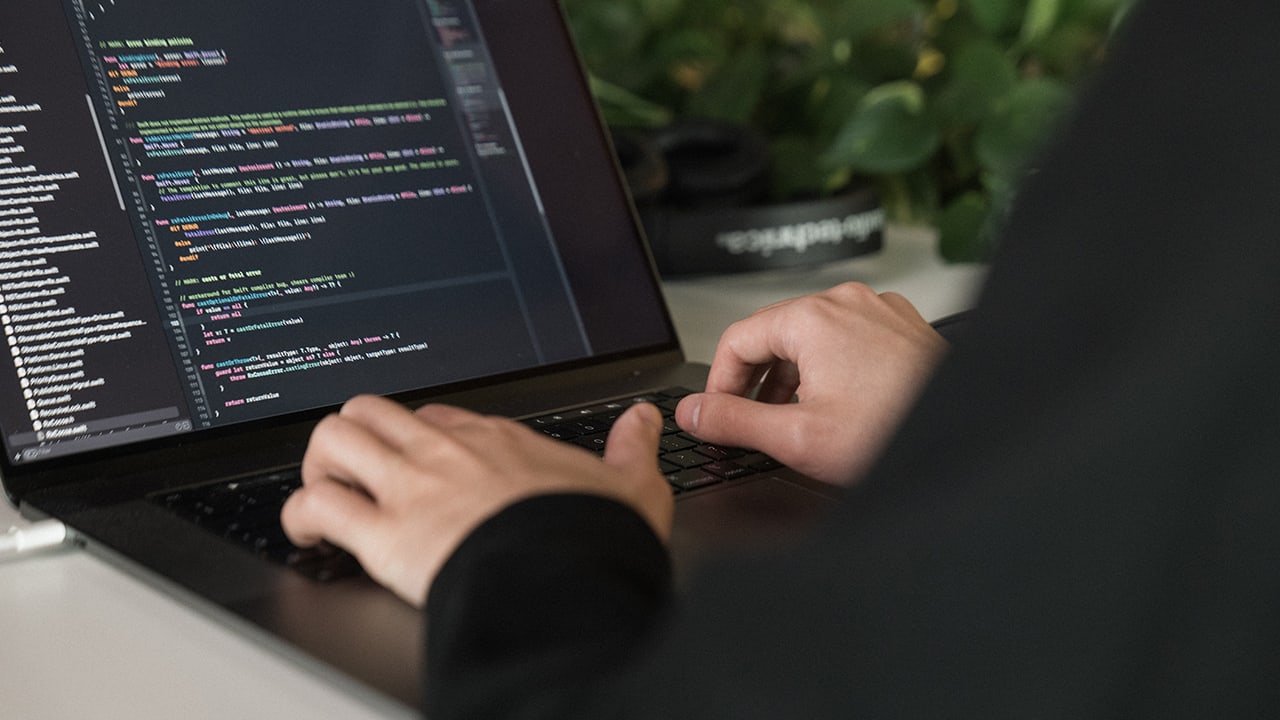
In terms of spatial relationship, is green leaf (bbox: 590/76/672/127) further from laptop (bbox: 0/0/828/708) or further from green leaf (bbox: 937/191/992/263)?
laptop (bbox: 0/0/828/708)

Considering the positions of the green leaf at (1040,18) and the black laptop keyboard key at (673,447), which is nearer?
the black laptop keyboard key at (673,447)

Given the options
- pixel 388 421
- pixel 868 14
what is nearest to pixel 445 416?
pixel 388 421

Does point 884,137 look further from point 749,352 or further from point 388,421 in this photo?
point 388,421

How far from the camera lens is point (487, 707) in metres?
0.37

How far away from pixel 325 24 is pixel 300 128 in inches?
3.4

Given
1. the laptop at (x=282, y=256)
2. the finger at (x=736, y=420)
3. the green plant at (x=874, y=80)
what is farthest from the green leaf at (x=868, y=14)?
the finger at (x=736, y=420)

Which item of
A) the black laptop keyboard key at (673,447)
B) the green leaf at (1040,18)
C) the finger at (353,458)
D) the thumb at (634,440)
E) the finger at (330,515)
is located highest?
the green leaf at (1040,18)

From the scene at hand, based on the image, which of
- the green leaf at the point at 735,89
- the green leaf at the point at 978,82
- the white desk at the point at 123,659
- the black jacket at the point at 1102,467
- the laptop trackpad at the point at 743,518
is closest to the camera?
the black jacket at the point at 1102,467

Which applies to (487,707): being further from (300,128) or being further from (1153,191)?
(300,128)

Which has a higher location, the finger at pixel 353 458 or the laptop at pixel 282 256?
the laptop at pixel 282 256

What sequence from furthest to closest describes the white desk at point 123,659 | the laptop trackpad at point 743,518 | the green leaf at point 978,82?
the green leaf at point 978,82, the laptop trackpad at point 743,518, the white desk at point 123,659

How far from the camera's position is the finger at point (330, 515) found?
20.5 inches

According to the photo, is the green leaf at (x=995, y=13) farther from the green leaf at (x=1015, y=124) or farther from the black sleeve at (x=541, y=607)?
the black sleeve at (x=541, y=607)

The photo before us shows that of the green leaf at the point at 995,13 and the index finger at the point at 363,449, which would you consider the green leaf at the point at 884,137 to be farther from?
the index finger at the point at 363,449
